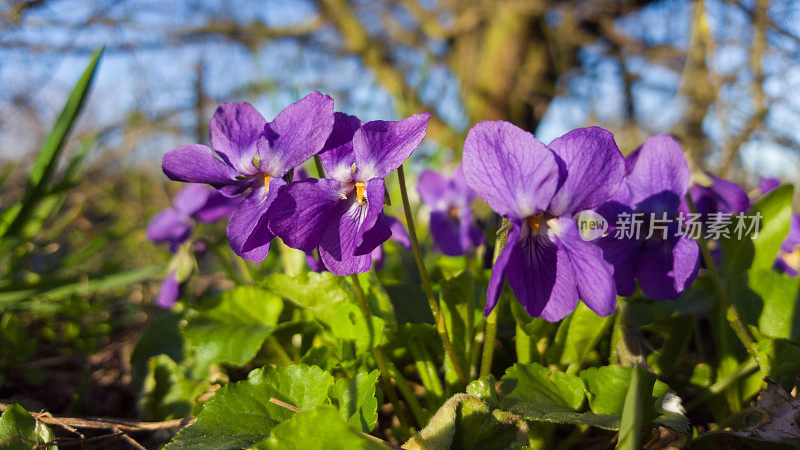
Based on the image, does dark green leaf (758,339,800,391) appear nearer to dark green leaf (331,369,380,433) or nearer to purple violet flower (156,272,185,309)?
dark green leaf (331,369,380,433)

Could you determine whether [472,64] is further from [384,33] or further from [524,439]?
[524,439]

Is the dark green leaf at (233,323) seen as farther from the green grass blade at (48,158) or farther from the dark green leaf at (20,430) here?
the green grass blade at (48,158)

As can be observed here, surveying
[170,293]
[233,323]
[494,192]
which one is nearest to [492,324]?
[494,192]

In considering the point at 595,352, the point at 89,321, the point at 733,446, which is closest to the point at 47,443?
the point at 595,352

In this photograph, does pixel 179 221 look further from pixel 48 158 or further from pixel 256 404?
pixel 256 404

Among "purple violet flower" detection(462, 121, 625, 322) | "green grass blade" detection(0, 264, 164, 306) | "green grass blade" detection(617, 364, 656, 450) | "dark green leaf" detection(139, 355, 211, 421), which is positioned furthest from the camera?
"green grass blade" detection(0, 264, 164, 306)

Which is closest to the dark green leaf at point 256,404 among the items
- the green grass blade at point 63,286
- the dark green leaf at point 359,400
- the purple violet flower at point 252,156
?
the dark green leaf at point 359,400

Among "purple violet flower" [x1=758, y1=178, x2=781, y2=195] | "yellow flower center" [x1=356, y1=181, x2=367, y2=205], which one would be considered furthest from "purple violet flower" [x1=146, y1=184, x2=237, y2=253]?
"purple violet flower" [x1=758, y1=178, x2=781, y2=195]
